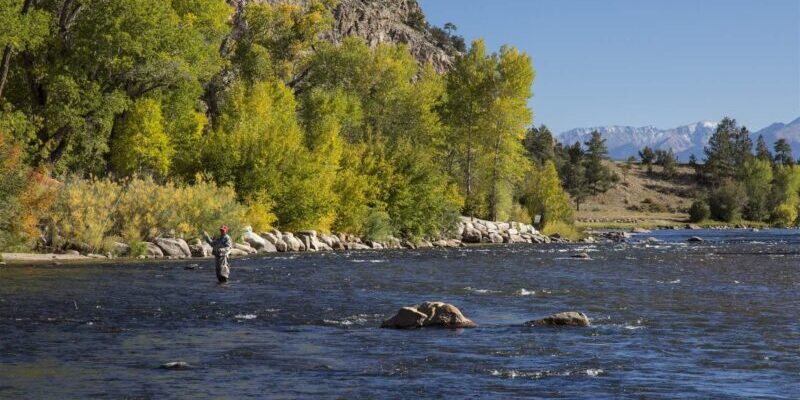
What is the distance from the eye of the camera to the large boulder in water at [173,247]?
43.7 m

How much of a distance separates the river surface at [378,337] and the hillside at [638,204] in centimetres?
9824

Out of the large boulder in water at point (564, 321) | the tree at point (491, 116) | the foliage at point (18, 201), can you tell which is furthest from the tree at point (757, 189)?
the large boulder in water at point (564, 321)

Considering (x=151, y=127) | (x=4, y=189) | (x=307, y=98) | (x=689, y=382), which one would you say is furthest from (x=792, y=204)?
(x=689, y=382)

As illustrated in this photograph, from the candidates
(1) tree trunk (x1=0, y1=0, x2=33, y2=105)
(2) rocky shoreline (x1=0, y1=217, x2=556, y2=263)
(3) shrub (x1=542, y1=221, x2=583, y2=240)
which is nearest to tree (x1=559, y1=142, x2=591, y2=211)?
(3) shrub (x1=542, y1=221, x2=583, y2=240)

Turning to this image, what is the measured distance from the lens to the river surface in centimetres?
1327

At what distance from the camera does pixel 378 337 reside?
18.0 metres

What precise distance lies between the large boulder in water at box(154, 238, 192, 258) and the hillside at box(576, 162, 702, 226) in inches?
3428

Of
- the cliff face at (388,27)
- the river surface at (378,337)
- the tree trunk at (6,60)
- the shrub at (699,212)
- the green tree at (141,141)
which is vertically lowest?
the river surface at (378,337)

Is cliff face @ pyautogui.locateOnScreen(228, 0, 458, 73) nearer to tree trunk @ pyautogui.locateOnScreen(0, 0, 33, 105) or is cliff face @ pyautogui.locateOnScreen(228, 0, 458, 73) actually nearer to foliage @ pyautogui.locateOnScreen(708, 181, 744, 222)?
foliage @ pyautogui.locateOnScreen(708, 181, 744, 222)

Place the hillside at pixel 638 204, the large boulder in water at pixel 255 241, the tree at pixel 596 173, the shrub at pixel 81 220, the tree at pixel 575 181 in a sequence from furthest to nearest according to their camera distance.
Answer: the tree at pixel 596 173, the tree at pixel 575 181, the hillside at pixel 638 204, the large boulder in water at pixel 255 241, the shrub at pixel 81 220

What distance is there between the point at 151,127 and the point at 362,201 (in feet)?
47.8

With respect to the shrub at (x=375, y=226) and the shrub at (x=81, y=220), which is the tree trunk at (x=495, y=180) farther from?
the shrub at (x=81, y=220)

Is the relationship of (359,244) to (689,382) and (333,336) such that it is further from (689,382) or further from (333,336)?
(689,382)

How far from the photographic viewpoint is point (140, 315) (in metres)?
21.0
